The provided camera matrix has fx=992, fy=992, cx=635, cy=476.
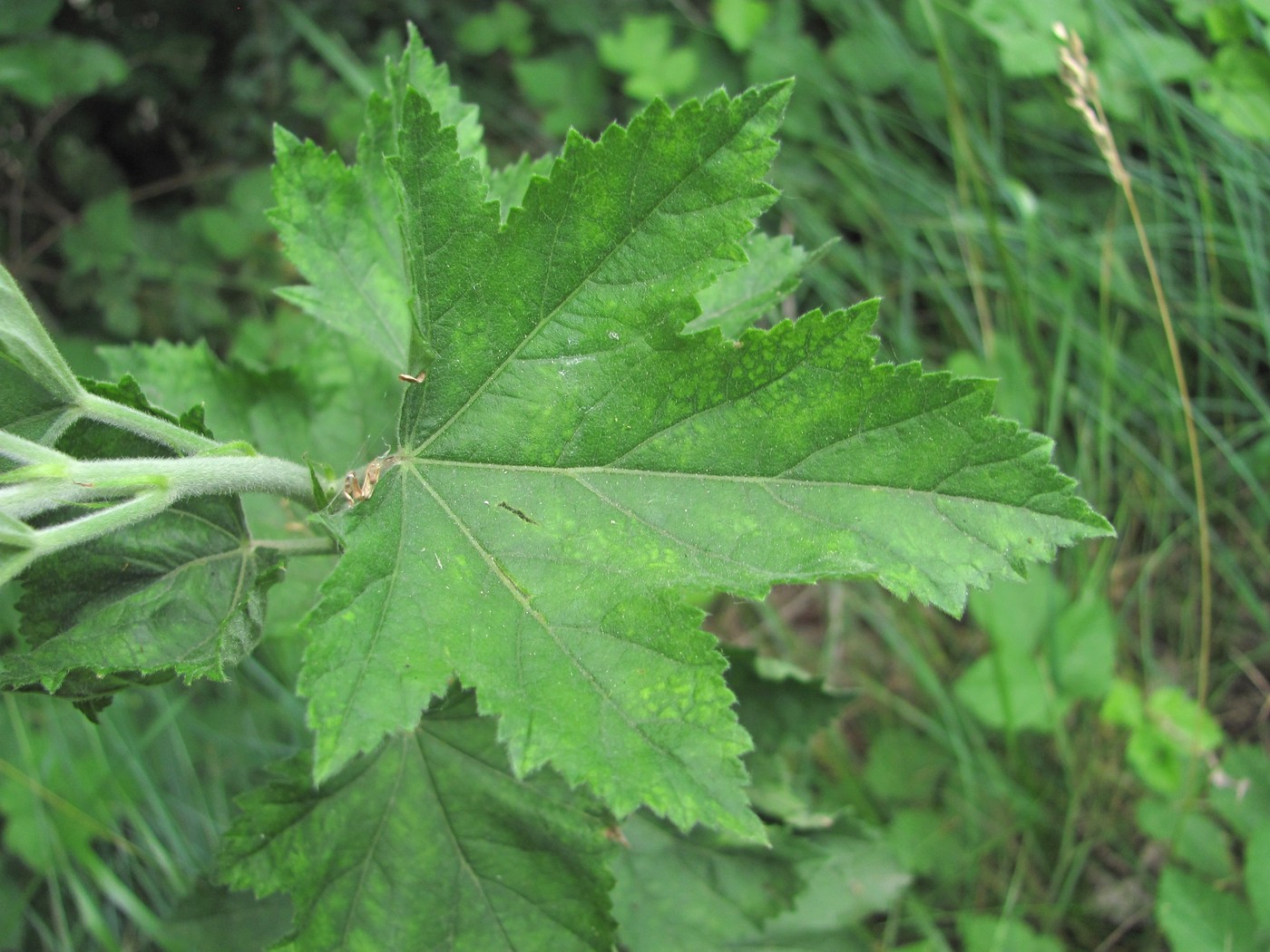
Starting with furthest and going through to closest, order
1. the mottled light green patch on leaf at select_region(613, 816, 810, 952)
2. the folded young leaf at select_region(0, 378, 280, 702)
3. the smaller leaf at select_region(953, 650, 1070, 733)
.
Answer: the smaller leaf at select_region(953, 650, 1070, 733) → the mottled light green patch on leaf at select_region(613, 816, 810, 952) → the folded young leaf at select_region(0, 378, 280, 702)

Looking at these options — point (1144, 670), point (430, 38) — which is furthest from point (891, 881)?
point (430, 38)

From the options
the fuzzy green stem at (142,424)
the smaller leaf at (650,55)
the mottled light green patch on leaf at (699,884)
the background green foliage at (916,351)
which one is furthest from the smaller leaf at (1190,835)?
the smaller leaf at (650,55)

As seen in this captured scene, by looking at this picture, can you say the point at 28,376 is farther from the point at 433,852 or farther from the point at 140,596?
the point at 433,852

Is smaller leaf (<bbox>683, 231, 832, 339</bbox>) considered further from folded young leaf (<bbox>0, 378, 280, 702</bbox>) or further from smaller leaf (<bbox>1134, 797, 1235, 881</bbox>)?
smaller leaf (<bbox>1134, 797, 1235, 881</bbox>)

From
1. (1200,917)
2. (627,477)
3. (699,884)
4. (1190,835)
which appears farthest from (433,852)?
(1190,835)

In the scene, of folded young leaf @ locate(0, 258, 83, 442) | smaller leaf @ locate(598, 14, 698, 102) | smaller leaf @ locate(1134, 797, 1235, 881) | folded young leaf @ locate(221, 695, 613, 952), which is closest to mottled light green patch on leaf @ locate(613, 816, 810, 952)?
folded young leaf @ locate(221, 695, 613, 952)

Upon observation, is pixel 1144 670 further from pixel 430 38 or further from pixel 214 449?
pixel 430 38

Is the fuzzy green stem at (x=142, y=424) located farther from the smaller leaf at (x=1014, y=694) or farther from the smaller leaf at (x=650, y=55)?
the smaller leaf at (x=650, y=55)
